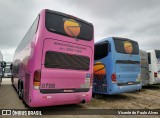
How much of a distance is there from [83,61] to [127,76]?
11.9 feet

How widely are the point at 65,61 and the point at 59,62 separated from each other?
275 millimetres

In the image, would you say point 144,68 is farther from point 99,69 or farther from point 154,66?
point 99,69

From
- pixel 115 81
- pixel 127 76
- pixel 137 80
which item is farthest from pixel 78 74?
pixel 137 80

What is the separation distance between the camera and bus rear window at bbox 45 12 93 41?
7129mm

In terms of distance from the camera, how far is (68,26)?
24.7 ft

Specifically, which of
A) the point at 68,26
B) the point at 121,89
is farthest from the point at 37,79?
the point at 121,89

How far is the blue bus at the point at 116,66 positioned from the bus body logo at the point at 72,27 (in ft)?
9.56

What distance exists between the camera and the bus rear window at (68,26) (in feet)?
23.4

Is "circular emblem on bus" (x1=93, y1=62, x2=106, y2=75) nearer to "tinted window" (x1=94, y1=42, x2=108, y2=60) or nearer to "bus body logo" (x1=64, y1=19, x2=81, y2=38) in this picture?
"tinted window" (x1=94, y1=42, x2=108, y2=60)

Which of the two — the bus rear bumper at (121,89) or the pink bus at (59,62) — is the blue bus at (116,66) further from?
the pink bus at (59,62)

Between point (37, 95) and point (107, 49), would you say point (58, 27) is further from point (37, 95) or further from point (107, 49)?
point (107, 49)

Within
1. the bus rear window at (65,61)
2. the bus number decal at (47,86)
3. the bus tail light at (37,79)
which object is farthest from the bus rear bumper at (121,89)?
the bus tail light at (37,79)

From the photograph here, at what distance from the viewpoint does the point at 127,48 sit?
35.5ft

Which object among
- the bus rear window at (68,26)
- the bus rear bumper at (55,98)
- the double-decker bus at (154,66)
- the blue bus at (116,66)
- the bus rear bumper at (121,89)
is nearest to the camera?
the bus rear bumper at (55,98)
